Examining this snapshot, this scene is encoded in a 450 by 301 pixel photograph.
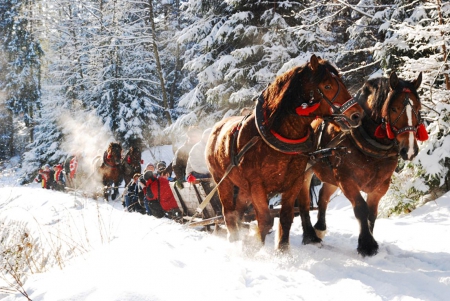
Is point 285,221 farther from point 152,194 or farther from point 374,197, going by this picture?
point 152,194

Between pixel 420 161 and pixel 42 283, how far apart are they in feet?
20.4

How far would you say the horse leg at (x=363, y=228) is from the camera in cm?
368

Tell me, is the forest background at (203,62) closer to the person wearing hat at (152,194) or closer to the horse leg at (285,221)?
the horse leg at (285,221)

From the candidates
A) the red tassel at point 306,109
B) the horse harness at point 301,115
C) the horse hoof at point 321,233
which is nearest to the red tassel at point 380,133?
the horse harness at point 301,115

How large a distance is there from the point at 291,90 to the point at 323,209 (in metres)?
2.23

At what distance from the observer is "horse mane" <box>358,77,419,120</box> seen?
3.65 meters

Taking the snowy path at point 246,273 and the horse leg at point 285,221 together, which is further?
the horse leg at point 285,221

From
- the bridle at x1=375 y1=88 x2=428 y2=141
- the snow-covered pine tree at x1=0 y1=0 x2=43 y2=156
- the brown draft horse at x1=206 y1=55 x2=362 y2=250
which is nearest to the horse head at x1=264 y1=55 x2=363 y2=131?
the brown draft horse at x1=206 y1=55 x2=362 y2=250

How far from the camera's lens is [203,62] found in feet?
41.4

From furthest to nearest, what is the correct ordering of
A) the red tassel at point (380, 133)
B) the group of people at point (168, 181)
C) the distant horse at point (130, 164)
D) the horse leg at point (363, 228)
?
the distant horse at point (130, 164), the group of people at point (168, 181), the red tassel at point (380, 133), the horse leg at point (363, 228)

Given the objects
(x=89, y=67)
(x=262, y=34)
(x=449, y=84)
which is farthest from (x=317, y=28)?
(x=89, y=67)

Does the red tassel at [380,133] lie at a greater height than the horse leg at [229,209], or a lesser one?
greater

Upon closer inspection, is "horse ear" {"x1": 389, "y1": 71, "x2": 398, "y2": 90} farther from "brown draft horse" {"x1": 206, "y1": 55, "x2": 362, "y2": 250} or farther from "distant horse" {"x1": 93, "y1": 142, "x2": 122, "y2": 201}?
"distant horse" {"x1": 93, "y1": 142, "x2": 122, "y2": 201}

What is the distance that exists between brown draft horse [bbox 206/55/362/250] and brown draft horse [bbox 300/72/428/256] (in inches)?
20.5
